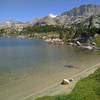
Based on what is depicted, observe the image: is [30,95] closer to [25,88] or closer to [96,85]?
[25,88]

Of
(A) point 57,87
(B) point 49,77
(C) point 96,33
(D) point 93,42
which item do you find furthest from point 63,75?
(C) point 96,33

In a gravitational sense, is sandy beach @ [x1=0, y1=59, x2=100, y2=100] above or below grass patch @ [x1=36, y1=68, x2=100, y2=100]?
below

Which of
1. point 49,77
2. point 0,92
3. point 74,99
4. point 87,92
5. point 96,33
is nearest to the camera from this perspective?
point 74,99

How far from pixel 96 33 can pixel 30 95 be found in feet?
392

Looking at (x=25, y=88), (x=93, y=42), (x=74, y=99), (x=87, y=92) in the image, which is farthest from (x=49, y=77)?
(x=93, y=42)

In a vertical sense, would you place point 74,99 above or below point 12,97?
above

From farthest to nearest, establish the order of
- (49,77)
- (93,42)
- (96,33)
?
(96,33) < (93,42) < (49,77)

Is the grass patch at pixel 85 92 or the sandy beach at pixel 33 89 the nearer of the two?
the grass patch at pixel 85 92

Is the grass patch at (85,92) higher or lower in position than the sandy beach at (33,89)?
higher

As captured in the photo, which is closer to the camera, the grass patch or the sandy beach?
the grass patch

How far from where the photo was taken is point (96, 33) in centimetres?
14775

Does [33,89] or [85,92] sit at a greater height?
[85,92]

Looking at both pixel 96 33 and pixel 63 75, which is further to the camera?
pixel 96 33

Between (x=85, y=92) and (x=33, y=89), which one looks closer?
(x=85, y=92)
